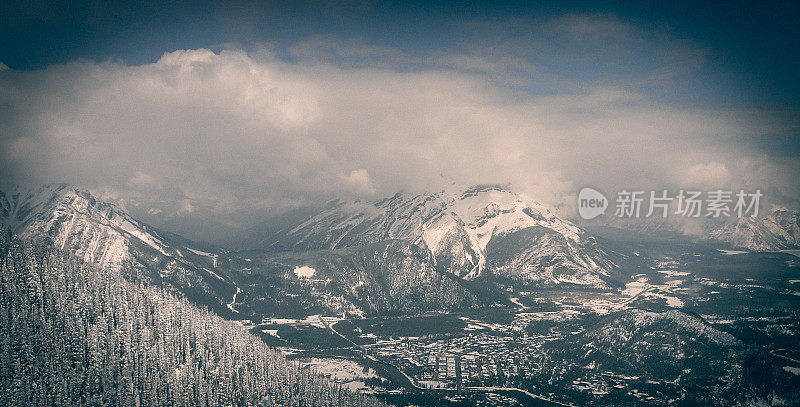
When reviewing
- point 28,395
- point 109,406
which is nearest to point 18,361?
point 28,395

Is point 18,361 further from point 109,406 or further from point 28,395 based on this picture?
point 109,406

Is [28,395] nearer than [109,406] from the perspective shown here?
Yes

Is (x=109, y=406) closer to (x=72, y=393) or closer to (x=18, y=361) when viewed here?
(x=72, y=393)

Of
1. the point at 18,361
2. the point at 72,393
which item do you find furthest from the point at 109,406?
the point at 18,361
